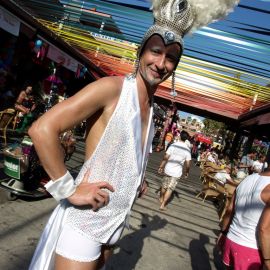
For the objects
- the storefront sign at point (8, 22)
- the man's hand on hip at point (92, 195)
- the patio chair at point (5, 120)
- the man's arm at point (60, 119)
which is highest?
the storefront sign at point (8, 22)

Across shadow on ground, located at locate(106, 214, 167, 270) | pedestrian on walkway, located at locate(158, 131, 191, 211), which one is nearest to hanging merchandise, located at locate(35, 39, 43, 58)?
pedestrian on walkway, located at locate(158, 131, 191, 211)

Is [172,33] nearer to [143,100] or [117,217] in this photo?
[143,100]

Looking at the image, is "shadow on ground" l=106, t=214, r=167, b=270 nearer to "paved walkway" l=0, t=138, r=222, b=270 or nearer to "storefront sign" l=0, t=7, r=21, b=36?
"paved walkway" l=0, t=138, r=222, b=270

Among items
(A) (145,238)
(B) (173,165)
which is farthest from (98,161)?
(B) (173,165)

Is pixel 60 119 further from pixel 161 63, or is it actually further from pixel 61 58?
pixel 61 58

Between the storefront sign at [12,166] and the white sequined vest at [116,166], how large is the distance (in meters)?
3.89

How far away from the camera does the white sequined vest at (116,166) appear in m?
1.60

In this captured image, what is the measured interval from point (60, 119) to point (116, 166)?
328 mm

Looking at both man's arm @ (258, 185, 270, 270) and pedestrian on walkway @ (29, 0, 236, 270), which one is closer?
pedestrian on walkway @ (29, 0, 236, 270)

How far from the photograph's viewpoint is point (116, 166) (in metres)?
1.62

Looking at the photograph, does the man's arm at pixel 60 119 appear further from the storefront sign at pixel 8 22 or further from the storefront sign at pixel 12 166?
the storefront sign at pixel 8 22

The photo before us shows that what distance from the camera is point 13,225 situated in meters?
4.40

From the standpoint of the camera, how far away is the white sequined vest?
5.25 ft

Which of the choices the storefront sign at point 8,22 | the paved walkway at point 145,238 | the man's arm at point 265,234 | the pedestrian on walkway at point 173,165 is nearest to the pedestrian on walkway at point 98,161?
the man's arm at point 265,234
